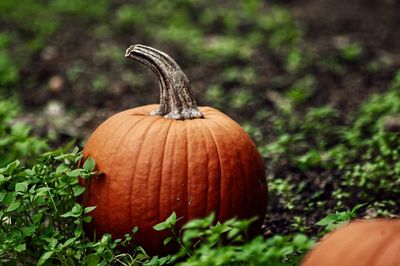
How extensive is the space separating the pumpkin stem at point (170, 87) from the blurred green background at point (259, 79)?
31.7 inches

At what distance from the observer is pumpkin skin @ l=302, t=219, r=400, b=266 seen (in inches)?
74.9

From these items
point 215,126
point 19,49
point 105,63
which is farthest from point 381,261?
point 19,49

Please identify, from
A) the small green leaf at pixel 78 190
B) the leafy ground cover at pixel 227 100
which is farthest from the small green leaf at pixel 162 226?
the small green leaf at pixel 78 190

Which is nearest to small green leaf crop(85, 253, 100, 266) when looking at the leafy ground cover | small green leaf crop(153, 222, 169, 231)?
the leafy ground cover

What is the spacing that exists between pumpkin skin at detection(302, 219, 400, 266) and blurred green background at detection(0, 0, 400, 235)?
109 centimetres

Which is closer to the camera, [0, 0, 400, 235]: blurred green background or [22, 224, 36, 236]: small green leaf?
[22, 224, 36, 236]: small green leaf

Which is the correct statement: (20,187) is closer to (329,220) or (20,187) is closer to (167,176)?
(167,176)

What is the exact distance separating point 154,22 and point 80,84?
2.58 m

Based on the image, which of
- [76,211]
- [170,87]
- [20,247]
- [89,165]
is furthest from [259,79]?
[20,247]

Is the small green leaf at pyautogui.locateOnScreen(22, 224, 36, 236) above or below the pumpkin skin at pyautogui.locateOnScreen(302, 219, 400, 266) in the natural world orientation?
below

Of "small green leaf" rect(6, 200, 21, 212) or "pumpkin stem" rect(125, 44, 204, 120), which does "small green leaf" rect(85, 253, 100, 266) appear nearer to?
"small green leaf" rect(6, 200, 21, 212)

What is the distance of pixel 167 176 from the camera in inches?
111

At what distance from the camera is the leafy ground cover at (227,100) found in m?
2.70

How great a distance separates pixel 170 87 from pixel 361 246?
1.50 meters
